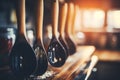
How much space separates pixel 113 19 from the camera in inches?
233

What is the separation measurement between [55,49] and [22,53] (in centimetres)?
33

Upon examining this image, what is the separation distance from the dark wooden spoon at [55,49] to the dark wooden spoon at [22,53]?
292 millimetres

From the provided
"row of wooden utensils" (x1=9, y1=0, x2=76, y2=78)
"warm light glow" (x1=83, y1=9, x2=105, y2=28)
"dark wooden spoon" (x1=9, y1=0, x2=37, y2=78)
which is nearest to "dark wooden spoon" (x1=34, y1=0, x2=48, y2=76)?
"row of wooden utensils" (x1=9, y1=0, x2=76, y2=78)

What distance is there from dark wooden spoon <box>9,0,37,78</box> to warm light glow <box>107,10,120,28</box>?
5.07m

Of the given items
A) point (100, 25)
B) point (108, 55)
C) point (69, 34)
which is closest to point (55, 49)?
point (69, 34)

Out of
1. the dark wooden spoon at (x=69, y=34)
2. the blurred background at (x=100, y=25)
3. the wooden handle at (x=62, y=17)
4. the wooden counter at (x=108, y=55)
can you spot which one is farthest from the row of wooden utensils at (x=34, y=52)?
the blurred background at (x=100, y=25)

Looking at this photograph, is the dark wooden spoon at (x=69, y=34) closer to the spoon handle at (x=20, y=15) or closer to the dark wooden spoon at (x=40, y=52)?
the dark wooden spoon at (x=40, y=52)

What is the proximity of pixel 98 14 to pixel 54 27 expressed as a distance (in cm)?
481

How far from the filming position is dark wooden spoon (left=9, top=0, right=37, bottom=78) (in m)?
0.92

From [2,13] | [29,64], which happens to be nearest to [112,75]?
[2,13]

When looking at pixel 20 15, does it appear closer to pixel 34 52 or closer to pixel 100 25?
pixel 34 52

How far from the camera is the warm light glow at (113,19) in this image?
5.86 meters

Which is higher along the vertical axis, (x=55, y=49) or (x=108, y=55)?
(x=55, y=49)

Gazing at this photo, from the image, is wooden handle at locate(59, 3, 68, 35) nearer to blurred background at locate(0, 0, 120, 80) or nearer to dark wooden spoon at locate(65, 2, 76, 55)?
dark wooden spoon at locate(65, 2, 76, 55)
